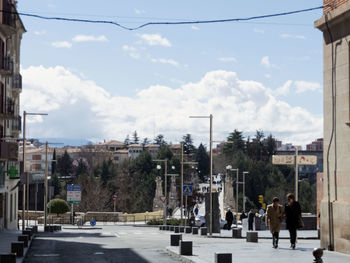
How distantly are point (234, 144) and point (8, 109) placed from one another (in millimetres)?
113981

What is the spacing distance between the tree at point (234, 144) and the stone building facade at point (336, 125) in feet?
436

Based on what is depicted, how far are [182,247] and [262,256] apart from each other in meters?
2.41

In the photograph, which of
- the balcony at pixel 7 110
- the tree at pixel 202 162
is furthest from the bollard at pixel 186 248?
the tree at pixel 202 162

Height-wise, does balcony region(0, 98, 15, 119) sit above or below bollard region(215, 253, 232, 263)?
above

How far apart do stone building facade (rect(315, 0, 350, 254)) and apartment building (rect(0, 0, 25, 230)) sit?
77.2ft

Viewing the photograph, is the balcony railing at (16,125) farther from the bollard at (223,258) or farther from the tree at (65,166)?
the tree at (65,166)

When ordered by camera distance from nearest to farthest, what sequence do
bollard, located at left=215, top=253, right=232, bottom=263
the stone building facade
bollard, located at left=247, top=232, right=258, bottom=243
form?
bollard, located at left=215, top=253, right=232, bottom=263, the stone building facade, bollard, located at left=247, top=232, right=258, bottom=243

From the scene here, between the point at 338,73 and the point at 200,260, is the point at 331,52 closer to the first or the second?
the point at 338,73

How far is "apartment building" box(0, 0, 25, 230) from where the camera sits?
135 feet

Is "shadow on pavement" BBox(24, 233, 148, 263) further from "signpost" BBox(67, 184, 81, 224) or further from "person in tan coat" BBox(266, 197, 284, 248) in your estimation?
"signpost" BBox(67, 184, 81, 224)

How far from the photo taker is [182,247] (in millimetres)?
19031

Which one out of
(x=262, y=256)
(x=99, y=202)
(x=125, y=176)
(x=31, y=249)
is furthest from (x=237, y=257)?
(x=125, y=176)

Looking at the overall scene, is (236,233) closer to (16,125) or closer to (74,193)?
(16,125)

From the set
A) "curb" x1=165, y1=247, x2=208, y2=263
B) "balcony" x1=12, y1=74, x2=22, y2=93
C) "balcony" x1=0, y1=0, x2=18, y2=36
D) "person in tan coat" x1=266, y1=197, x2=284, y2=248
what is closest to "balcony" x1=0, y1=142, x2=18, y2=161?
"balcony" x1=0, y1=0, x2=18, y2=36
